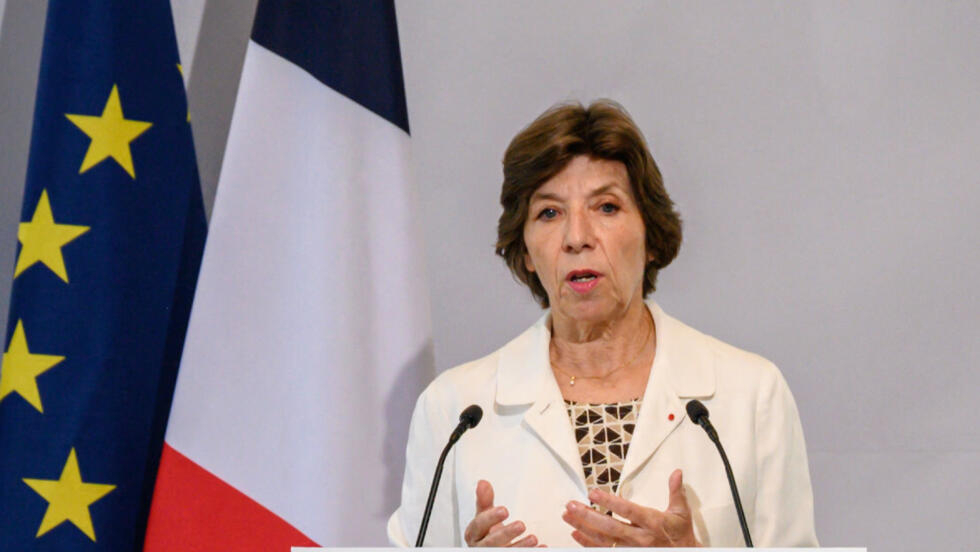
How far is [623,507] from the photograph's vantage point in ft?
5.09

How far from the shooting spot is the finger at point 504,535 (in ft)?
5.10

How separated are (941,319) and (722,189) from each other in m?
0.61

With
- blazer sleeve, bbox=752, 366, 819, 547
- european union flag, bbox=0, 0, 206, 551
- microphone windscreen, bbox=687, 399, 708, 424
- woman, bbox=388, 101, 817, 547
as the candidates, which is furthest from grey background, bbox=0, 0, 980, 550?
microphone windscreen, bbox=687, 399, 708, 424

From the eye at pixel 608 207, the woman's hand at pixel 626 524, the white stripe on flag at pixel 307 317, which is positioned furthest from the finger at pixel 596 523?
the white stripe on flag at pixel 307 317

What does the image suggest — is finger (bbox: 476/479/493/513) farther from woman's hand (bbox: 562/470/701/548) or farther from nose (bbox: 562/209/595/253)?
nose (bbox: 562/209/595/253)

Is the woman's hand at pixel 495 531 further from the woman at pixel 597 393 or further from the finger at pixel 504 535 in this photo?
the woman at pixel 597 393

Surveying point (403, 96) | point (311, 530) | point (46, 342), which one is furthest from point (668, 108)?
point (46, 342)

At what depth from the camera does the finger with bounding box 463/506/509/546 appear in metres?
1.58

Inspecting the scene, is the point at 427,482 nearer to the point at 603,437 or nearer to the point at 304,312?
the point at 603,437

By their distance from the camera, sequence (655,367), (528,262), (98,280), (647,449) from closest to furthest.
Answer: (647,449), (655,367), (528,262), (98,280)

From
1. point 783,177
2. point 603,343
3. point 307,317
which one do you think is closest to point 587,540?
point 603,343

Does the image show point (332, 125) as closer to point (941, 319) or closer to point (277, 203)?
point (277, 203)

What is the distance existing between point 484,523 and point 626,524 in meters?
0.21

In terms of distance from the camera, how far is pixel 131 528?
7.63ft
